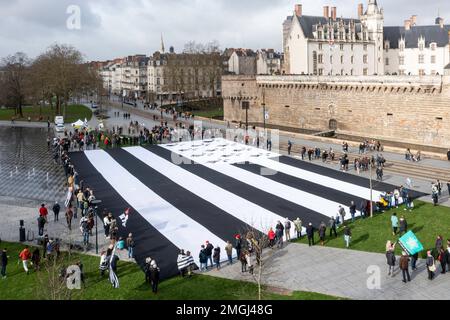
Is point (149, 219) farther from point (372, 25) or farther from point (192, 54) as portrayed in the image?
point (192, 54)

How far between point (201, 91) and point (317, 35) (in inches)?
1321

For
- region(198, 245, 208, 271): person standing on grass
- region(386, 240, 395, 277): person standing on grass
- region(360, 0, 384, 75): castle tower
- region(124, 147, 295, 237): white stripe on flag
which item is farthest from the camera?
region(360, 0, 384, 75): castle tower

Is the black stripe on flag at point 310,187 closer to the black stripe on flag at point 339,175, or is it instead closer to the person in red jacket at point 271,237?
the black stripe on flag at point 339,175

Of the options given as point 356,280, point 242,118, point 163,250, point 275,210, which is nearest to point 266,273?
point 356,280

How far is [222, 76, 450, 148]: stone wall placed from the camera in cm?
4141

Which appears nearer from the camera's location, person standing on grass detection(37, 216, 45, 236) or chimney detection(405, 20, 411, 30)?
person standing on grass detection(37, 216, 45, 236)

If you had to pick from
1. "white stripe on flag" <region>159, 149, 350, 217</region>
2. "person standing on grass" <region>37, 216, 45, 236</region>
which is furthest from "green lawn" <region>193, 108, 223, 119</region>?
"person standing on grass" <region>37, 216, 45, 236</region>

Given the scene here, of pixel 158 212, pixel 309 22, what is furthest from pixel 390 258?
pixel 309 22

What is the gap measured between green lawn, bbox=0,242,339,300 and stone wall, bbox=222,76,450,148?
3046cm

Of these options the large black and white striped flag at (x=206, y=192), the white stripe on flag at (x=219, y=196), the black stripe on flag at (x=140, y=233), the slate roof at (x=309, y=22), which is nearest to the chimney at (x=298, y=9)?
the slate roof at (x=309, y=22)

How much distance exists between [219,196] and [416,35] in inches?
2106

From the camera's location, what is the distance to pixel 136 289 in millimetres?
15625

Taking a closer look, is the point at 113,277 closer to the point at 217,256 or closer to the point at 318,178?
the point at 217,256

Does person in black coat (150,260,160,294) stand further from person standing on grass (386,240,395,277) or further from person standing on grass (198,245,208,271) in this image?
person standing on grass (386,240,395,277)
